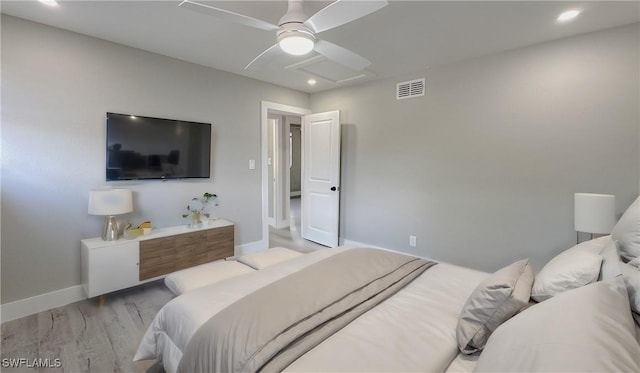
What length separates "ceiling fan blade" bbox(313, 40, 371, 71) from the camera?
5.97ft

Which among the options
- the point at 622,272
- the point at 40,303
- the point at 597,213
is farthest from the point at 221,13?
the point at 597,213

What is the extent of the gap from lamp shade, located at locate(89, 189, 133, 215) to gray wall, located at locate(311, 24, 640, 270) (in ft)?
9.30

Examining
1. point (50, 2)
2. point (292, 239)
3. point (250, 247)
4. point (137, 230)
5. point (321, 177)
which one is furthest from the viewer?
point (292, 239)

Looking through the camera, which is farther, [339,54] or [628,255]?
[339,54]

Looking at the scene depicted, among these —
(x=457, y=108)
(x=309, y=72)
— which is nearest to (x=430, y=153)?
(x=457, y=108)

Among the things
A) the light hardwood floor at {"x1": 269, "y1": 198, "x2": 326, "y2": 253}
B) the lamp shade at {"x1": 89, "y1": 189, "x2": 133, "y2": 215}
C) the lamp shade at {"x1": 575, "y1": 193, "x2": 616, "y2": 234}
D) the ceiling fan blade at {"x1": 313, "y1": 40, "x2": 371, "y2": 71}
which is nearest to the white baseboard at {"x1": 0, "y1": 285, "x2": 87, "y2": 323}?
the lamp shade at {"x1": 89, "y1": 189, "x2": 133, "y2": 215}

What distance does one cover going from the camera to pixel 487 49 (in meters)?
2.83

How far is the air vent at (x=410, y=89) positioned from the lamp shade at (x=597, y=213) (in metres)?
1.97

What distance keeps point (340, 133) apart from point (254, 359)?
3.59 m

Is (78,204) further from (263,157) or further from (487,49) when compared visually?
(487,49)

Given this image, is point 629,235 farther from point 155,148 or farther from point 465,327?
point 155,148

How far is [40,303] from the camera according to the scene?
96.2 inches

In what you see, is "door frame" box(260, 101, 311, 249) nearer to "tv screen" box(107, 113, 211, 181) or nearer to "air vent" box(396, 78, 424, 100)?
"tv screen" box(107, 113, 211, 181)

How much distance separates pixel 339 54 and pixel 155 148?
2.21m
